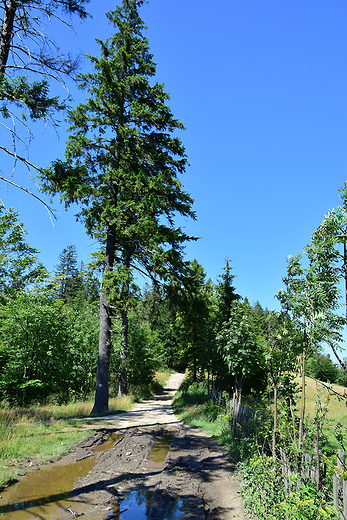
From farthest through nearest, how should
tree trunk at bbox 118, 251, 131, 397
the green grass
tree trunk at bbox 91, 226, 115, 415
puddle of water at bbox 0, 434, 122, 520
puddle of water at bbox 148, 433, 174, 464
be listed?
tree trunk at bbox 118, 251, 131, 397 < tree trunk at bbox 91, 226, 115, 415 < puddle of water at bbox 148, 433, 174, 464 < the green grass < puddle of water at bbox 0, 434, 122, 520

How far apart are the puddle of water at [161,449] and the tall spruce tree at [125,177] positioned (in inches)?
167

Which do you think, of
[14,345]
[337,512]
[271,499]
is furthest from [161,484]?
[14,345]

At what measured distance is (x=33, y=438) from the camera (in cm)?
779

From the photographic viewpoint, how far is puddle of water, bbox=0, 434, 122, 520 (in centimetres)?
471

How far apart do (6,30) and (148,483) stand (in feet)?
35.4

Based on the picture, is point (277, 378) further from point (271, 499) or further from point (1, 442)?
point (1, 442)

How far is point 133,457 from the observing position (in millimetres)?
7586

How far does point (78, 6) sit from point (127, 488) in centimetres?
1124

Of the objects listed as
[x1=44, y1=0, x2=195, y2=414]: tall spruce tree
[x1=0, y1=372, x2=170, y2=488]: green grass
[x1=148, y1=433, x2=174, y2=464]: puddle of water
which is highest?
[x1=44, y1=0, x2=195, y2=414]: tall spruce tree

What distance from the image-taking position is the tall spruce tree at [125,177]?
518 inches

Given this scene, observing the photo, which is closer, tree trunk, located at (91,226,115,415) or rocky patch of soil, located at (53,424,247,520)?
rocky patch of soil, located at (53,424,247,520)

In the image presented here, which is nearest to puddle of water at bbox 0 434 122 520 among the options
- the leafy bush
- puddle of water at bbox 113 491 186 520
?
puddle of water at bbox 113 491 186 520

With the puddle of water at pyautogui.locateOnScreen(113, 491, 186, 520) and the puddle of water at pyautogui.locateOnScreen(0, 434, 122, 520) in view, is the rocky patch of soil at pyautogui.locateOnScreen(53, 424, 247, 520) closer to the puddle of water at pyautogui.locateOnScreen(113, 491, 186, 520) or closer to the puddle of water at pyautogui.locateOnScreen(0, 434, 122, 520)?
the puddle of water at pyautogui.locateOnScreen(113, 491, 186, 520)

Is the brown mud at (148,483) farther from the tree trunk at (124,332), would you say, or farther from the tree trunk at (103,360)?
the tree trunk at (124,332)
